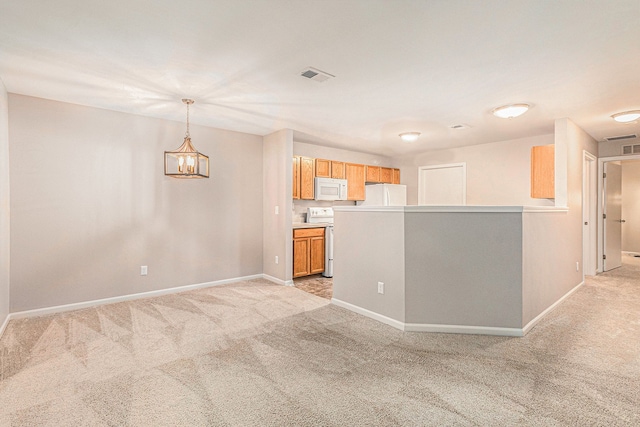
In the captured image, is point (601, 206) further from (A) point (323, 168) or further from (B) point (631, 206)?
(A) point (323, 168)

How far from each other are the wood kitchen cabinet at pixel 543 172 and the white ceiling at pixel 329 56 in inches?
29.2

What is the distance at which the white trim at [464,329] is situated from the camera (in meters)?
3.10

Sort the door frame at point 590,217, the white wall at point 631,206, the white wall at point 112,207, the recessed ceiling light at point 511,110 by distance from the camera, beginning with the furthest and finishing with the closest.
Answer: the white wall at point 631,206
the door frame at point 590,217
the recessed ceiling light at point 511,110
the white wall at point 112,207

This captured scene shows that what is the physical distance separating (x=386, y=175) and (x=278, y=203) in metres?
3.05

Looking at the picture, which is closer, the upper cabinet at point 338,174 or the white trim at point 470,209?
the white trim at point 470,209

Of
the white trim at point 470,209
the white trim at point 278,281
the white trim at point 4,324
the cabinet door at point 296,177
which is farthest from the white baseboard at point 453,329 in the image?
the white trim at point 4,324

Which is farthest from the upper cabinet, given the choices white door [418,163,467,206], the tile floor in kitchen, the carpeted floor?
the carpeted floor

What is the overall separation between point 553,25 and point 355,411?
279 centimetres

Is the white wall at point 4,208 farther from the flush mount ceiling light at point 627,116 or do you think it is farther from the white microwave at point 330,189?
the flush mount ceiling light at point 627,116

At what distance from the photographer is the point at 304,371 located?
2441 mm

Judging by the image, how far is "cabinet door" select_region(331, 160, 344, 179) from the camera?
626cm

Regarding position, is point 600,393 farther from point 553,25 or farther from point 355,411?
point 553,25

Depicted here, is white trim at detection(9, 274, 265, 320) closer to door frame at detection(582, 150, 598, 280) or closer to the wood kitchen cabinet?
the wood kitchen cabinet

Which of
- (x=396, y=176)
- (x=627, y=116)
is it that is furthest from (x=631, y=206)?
(x=396, y=176)
